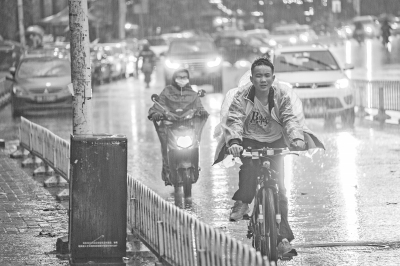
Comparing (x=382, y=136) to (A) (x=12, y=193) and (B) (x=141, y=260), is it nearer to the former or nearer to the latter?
(A) (x=12, y=193)

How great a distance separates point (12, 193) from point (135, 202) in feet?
13.3

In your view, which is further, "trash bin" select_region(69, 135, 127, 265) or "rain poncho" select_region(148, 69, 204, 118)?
"rain poncho" select_region(148, 69, 204, 118)

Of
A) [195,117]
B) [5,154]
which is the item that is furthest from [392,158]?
[5,154]

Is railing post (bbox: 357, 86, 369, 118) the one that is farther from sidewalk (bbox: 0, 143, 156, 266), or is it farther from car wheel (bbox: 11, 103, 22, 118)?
sidewalk (bbox: 0, 143, 156, 266)

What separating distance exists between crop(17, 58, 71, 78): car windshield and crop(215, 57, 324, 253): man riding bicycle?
19642 millimetres

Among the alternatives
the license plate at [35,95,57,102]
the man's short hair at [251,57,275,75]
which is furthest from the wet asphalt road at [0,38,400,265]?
the license plate at [35,95,57,102]

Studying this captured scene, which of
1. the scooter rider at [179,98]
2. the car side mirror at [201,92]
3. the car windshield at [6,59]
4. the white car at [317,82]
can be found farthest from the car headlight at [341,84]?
the car windshield at [6,59]

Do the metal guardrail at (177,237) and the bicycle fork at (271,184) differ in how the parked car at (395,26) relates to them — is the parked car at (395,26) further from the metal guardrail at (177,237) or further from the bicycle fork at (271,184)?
the bicycle fork at (271,184)

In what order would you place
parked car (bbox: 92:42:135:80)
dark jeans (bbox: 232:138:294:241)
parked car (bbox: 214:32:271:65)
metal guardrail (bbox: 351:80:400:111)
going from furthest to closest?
parked car (bbox: 214:32:271:65), parked car (bbox: 92:42:135:80), metal guardrail (bbox: 351:80:400:111), dark jeans (bbox: 232:138:294:241)

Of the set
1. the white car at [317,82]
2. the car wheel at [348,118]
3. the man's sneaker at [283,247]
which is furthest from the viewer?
the white car at [317,82]

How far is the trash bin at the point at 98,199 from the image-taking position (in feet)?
27.5

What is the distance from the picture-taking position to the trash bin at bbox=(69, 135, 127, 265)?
8.38m

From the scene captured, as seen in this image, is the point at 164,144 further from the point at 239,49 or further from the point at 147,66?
the point at 239,49

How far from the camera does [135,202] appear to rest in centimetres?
942
